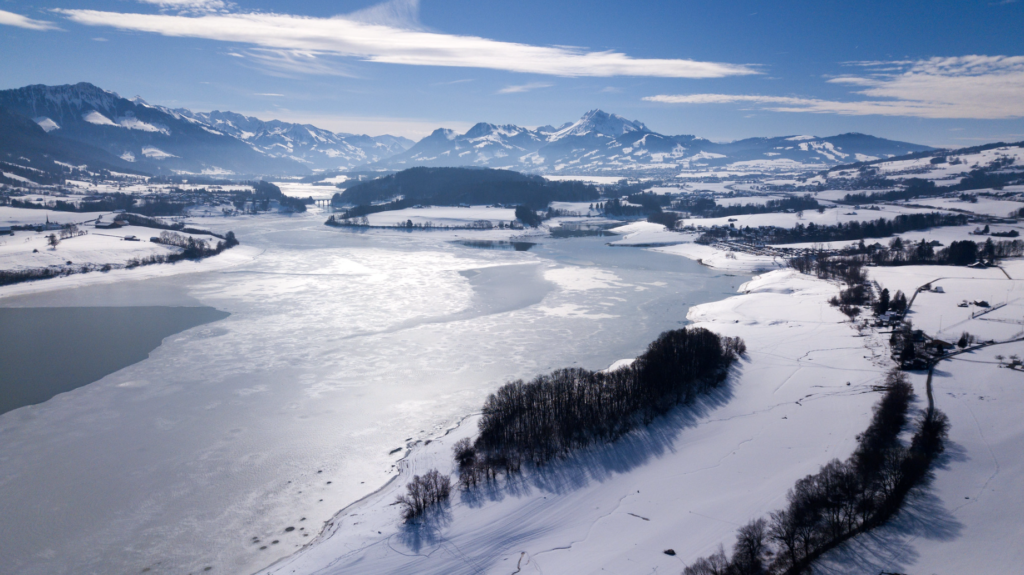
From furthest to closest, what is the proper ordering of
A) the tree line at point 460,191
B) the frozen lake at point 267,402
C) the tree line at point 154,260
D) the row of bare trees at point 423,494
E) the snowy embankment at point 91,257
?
the tree line at point 460,191
the snowy embankment at point 91,257
the tree line at point 154,260
the row of bare trees at point 423,494
the frozen lake at point 267,402

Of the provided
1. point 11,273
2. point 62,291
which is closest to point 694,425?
point 62,291

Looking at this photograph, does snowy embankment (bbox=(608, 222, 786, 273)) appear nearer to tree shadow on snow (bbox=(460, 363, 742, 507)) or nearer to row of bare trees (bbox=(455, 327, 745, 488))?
row of bare trees (bbox=(455, 327, 745, 488))

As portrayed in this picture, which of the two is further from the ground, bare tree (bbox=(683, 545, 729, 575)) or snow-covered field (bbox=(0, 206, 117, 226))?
snow-covered field (bbox=(0, 206, 117, 226))

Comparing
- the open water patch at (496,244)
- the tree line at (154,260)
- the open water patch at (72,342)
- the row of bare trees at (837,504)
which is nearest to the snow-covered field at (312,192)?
the open water patch at (496,244)

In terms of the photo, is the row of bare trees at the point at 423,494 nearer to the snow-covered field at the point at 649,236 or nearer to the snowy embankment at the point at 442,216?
the snow-covered field at the point at 649,236

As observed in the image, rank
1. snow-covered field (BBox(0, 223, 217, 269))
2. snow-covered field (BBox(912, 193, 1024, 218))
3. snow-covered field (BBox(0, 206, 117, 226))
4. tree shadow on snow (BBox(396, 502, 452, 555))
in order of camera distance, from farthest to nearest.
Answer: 1. snow-covered field (BBox(912, 193, 1024, 218))
2. snow-covered field (BBox(0, 206, 117, 226))
3. snow-covered field (BBox(0, 223, 217, 269))
4. tree shadow on snow (BBox(396, 502, 452, 555))

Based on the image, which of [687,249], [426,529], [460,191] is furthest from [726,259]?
[460,191]

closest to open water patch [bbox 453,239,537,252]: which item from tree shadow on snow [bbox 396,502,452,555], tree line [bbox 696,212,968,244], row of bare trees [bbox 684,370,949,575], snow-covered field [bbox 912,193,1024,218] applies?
tree line [bbox 696,212,968,244]
